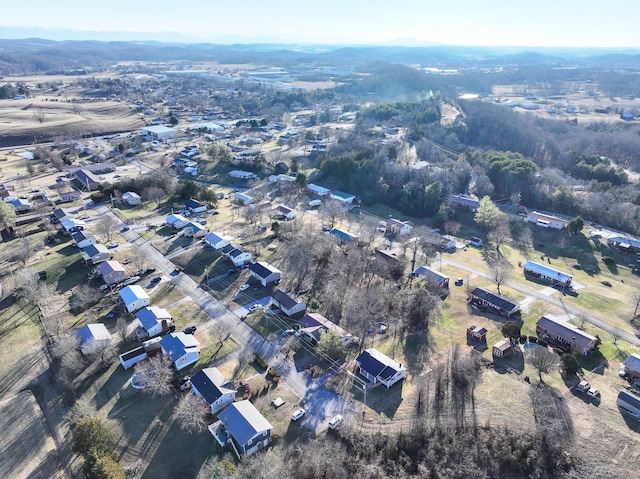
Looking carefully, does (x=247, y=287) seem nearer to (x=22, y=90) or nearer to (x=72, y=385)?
(x=72, y=385)

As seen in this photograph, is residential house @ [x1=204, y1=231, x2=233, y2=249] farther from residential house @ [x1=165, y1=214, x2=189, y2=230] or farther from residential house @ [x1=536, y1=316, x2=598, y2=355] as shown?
residential house @ [x1=536, y1=316, x2=598, y2=355]

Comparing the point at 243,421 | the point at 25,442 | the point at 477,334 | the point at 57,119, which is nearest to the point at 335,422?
the point at 243,421

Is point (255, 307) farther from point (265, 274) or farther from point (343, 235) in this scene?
point (343, 235)

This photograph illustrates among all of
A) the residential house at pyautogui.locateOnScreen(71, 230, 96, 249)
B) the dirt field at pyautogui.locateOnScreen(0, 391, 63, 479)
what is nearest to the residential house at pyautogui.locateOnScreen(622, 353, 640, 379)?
the dirt field at pyautogui.locateOnScreen(0, 391, 63, 479)

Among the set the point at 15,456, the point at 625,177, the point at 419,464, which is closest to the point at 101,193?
the point at 15,456

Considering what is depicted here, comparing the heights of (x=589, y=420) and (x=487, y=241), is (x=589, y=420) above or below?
above

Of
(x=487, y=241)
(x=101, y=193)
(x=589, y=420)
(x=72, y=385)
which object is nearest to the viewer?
(x=589, y=420)

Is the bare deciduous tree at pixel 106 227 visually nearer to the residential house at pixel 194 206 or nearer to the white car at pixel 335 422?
the residential house at pixel 194 206
